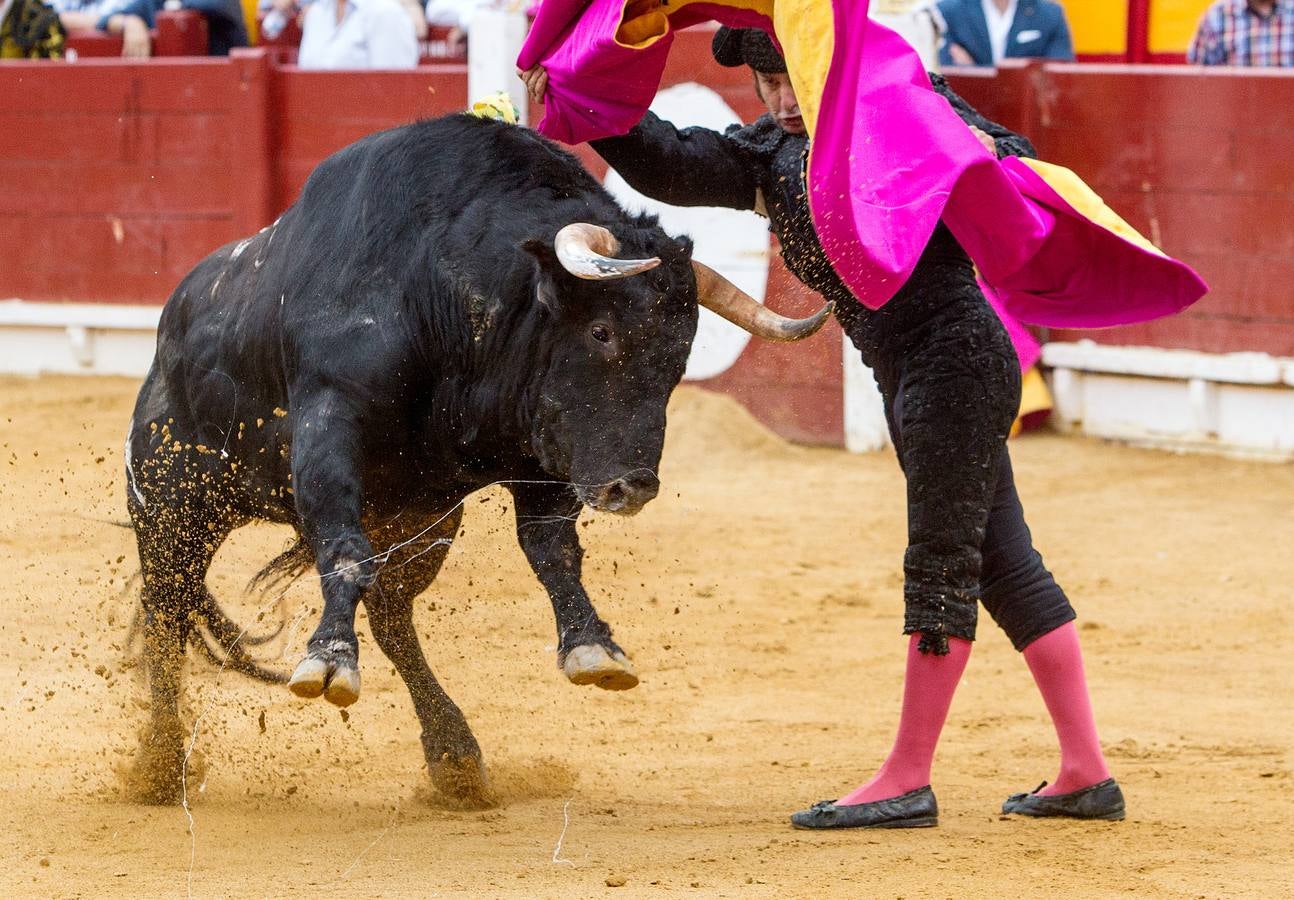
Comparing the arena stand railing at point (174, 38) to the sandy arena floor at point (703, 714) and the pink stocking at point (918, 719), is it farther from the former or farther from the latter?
the pink stocking at point (918, 719)

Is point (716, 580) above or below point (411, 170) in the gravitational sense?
below

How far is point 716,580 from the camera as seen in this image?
5.58 meters

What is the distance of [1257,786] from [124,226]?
245 inches

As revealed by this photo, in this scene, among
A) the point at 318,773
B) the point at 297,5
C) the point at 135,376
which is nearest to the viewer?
the point at 318,773

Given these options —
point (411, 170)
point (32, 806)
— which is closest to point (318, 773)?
point (32, 806)

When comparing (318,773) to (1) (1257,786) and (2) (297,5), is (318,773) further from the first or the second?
(2) (297,5)

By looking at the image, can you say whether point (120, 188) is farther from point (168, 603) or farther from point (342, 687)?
point (342, 687)

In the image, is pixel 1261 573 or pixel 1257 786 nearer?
pixel 1257 786

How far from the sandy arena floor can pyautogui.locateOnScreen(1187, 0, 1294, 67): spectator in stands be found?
1591 mm

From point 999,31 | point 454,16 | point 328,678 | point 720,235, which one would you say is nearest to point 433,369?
point 328,678

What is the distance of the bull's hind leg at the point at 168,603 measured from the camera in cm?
387

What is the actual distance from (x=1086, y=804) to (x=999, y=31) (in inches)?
191

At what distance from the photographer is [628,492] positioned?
124 inches

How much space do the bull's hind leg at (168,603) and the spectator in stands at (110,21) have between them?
5.09 meters
